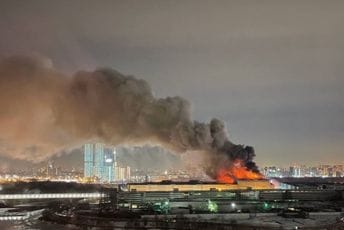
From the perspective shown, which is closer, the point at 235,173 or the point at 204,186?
the point at 204,186

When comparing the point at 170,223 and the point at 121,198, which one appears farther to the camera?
the point at 121,198

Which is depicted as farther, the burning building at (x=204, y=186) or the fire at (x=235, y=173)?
the fire at (x=235, y=173)

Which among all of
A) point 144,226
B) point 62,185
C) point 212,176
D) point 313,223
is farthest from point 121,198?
point 62,185

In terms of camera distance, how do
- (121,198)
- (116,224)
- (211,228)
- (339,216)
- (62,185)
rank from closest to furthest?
(211,228)
(116,224)
(339,216)
(121,198)
(62,185)

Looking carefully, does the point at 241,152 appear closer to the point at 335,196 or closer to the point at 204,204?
the point at 335,196

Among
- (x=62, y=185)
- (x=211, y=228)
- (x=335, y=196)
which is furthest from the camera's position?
(x=62, y=185)

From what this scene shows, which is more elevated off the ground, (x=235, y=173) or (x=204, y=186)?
(x=235, y=173)

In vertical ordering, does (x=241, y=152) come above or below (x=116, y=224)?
above

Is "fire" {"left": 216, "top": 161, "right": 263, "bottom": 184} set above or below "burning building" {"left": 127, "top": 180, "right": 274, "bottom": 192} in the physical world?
above
